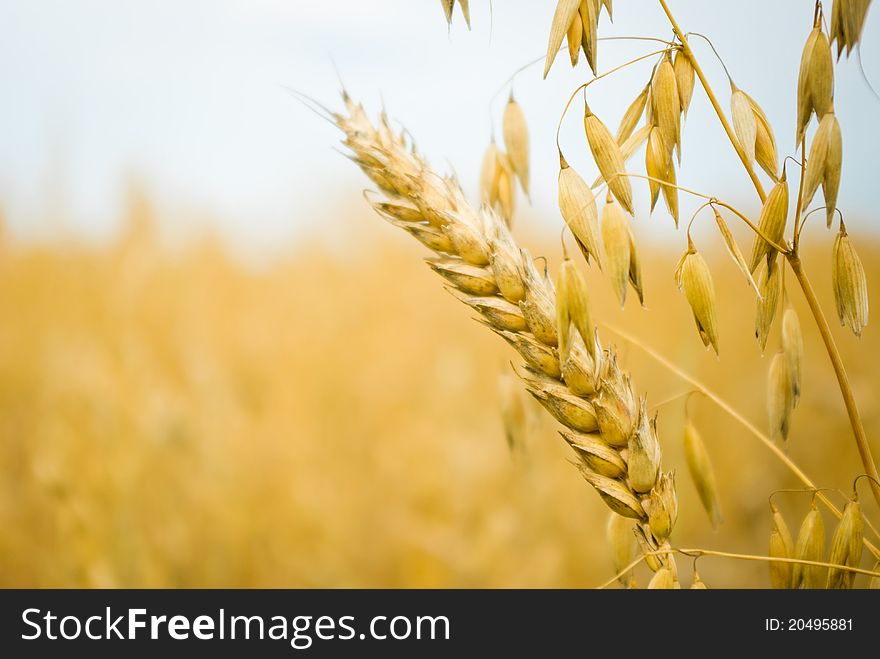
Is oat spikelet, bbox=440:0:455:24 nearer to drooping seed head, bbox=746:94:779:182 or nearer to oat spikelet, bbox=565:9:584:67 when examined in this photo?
oat spikelet, bbox=565:9:584:67

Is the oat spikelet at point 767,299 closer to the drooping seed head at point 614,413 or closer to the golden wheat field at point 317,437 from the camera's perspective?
the drooping seed head at point 614,413

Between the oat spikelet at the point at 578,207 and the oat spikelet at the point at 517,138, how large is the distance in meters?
0.12

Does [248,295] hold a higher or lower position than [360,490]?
higher

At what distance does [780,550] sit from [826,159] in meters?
0.22

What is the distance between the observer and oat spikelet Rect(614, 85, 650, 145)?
0.35 m

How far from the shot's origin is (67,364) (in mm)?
1062

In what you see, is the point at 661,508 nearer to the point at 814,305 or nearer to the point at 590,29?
the point at 814,305

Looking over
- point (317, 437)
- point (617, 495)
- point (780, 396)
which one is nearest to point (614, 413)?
point (617, 495)

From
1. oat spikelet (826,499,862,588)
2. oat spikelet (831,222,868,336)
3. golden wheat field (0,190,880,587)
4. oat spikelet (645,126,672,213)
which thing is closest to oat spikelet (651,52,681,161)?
oat spikelet (645,126,672,213)

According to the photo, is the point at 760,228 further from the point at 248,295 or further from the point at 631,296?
the point at 248,295

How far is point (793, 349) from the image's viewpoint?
0.38 meters
